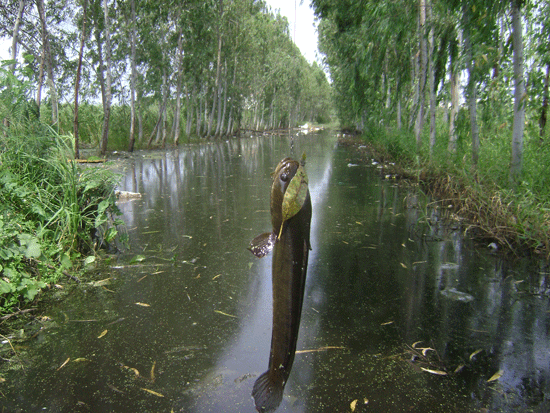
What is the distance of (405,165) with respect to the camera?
998 cm

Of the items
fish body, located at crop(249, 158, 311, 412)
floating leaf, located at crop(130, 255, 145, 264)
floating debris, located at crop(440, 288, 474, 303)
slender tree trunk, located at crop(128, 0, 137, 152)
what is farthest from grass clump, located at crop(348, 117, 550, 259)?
slender tree trunk, located at crop(128, 0, 137, 152)

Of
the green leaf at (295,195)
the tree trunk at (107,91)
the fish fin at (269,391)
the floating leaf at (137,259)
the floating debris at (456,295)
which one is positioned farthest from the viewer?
the tree trunk at (107,91)

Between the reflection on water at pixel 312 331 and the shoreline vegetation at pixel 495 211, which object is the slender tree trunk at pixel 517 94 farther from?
the reflection on water at pixel 312 331

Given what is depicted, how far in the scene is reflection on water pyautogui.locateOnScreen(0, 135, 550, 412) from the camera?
2.23 metres

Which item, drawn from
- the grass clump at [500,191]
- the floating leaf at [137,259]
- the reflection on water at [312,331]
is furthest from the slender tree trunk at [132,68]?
the floating leaf at [137,259]

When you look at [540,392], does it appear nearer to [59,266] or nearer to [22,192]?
[59,266]

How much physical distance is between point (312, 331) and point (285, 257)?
5.37 feet

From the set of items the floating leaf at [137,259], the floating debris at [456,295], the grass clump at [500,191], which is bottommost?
the floating debris at [456,295]

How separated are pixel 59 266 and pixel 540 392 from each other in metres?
3.97

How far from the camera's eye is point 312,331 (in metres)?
2.96

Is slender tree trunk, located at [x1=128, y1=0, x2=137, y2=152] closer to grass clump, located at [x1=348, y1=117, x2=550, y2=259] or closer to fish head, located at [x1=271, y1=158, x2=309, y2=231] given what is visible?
grass clump, located at [x1=348, y1=117, x2=550, y2=259]

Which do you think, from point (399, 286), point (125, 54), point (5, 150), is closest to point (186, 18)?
point (125, 54)

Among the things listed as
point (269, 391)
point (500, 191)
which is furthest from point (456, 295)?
point (269, 391)

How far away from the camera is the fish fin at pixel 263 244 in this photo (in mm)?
1497
